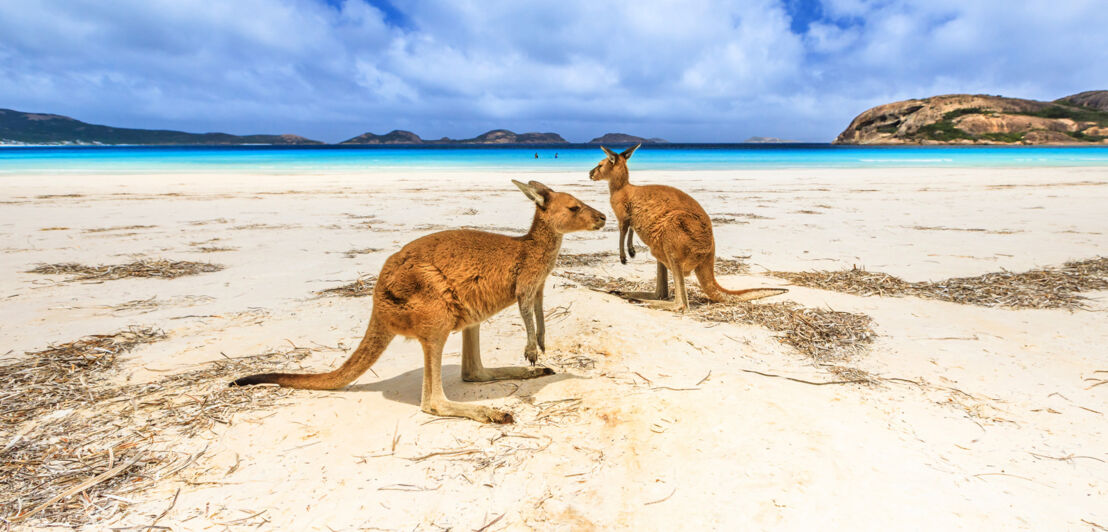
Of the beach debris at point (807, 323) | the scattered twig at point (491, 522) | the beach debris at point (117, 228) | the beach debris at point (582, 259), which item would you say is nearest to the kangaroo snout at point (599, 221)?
the scattered twig at point (491, 522)

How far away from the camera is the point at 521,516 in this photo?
7.30 ft

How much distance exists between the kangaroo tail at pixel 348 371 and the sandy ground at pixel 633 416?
0.13m

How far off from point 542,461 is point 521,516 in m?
0.38

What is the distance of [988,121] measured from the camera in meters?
68.2

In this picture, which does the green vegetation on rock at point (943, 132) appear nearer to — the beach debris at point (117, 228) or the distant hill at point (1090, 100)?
the distant hill at point (1090, 100)

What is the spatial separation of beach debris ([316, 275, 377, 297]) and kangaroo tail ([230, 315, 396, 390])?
2.22 meters

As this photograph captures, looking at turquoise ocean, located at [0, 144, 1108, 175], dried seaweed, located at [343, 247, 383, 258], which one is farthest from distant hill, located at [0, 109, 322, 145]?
dried seaweed, located at [343, 247, 383, 258]

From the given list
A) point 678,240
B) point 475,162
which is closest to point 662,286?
point 678,240

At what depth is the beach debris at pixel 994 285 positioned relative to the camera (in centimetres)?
507

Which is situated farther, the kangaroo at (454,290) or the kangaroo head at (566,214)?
the kangaroo head at (566,214)

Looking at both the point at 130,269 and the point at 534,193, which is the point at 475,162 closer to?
the point at 130,269

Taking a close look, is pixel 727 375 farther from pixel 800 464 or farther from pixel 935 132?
pixel 935 132

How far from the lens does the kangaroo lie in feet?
9.29

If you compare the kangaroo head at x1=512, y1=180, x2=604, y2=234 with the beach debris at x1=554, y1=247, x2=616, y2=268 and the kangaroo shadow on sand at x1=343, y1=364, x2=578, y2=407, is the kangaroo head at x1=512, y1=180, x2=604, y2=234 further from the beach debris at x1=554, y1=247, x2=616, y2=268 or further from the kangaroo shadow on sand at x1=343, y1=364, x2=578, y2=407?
the beach debris at x1=554, y1=247, x2=616, y2=268
